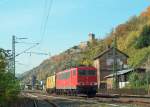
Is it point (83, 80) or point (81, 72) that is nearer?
point (83, 80)

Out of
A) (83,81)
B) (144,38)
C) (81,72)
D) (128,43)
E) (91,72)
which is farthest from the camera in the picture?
(128,43)

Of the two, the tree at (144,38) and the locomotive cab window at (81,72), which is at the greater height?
the tree at (144,38)

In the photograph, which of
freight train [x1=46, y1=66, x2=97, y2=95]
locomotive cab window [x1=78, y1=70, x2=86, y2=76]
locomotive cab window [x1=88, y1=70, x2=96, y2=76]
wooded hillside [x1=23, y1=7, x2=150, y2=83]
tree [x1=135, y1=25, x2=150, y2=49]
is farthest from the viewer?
wooded hillside [x1=23, y1=7, x2=150, y2=83]

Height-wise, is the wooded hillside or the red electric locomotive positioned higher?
the wooded hillside

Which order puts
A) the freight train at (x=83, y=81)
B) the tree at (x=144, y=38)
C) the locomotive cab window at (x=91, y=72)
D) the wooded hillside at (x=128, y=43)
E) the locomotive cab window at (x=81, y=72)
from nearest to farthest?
the freight train at (x=83, y=81) < the locomotive cab window at (x=81, y=72) < the locomotive cab window at (x=91, y=72) < the tree at (x=144, y=38) < the wooded hillside at (x=128, y=43)

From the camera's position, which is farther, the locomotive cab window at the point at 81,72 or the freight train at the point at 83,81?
the locomotive cab window at the point at 81,72

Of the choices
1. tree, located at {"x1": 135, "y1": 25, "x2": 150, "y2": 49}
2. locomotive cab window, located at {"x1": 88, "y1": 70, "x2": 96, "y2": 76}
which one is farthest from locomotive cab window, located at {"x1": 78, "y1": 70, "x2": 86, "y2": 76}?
tree, located at {"x1": 135, "y1": 25, "x2": 150, "y2": 49}

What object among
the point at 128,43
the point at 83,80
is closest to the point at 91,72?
the point at 83,80

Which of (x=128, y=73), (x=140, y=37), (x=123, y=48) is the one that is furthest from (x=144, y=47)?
(x=128, y=73)

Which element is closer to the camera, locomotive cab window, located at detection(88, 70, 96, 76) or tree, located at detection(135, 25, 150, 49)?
Answer: locomotive cab window, located at detection(88, 70, 96, 76)

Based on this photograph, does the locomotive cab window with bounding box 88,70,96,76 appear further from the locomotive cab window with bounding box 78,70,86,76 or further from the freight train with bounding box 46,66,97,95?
the locomotive cab window with bounding box 78,70,86,76

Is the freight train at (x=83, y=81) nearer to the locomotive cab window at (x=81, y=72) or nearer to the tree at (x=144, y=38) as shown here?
the locomotive cab window at (x=81, y=72)

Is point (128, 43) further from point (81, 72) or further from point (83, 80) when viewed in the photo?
point (83, 80)

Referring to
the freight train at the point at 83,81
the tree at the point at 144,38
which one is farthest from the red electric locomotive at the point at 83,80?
the tree at the point at 144,38
